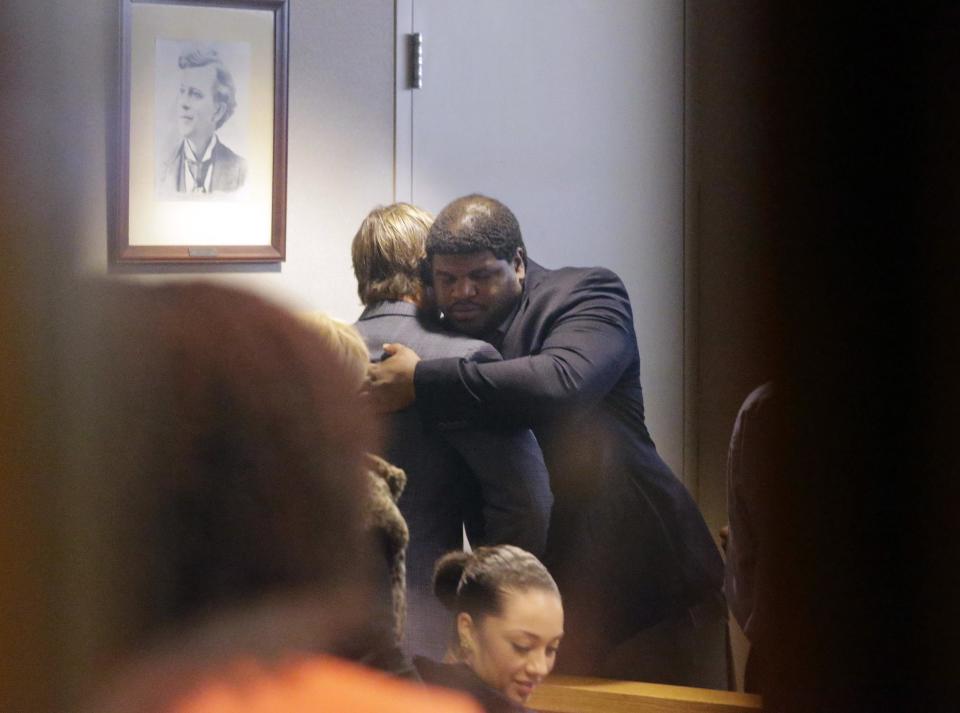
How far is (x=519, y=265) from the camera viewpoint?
706 mm

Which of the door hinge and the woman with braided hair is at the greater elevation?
the door hinge

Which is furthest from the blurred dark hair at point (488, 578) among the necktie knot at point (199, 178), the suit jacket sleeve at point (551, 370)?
the necktie knot at point (199, 178)

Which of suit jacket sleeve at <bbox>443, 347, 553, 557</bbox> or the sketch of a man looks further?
suit jacket sleeve at <bbox>443, 347, 553, 557</bbox>

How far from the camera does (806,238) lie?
559mm

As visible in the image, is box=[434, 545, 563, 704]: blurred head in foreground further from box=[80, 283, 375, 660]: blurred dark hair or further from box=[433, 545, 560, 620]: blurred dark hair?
box=[80, 283, 375, 660]: blurred dark hair

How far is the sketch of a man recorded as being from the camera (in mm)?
616

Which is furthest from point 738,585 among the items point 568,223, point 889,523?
point 568,223

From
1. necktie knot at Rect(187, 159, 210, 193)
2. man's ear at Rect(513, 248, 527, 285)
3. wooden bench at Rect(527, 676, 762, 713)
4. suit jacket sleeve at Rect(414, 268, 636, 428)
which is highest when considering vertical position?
necktie knot at Rect(187, 159, 210, 193)

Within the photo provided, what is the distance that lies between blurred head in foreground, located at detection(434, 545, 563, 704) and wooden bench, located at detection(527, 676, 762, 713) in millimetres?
15

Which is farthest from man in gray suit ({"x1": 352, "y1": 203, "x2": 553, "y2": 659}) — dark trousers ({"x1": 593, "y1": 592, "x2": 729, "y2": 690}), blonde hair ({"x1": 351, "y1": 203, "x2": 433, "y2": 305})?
dark trousers ({"x1": 593, "y1": 592, "x2": 729, "y2": 690})

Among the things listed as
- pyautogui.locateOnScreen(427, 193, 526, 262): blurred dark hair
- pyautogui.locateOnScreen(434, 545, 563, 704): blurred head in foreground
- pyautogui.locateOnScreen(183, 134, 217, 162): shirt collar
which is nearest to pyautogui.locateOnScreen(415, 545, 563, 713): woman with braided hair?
pyautogui.locateOnScreen(434, 545, 563, 704): blurred head in foreground

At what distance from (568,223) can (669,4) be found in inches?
6.3

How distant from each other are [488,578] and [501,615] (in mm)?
31

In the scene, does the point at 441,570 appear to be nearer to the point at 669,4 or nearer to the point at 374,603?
the point at 374,603
